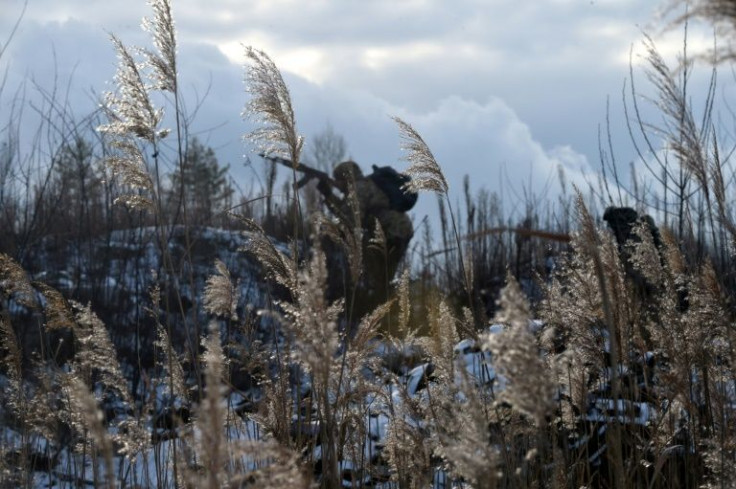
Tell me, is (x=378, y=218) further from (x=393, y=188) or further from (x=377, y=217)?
(x=393, y=188)

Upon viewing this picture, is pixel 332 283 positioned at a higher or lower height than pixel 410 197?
lower

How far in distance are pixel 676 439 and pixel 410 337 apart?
1261 mm

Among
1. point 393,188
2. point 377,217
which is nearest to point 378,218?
point 377,217

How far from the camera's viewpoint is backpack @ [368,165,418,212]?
12.1 m

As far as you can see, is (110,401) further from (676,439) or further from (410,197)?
(676,439)

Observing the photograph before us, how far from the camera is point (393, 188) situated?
12164 mm

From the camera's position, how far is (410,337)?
393 cm

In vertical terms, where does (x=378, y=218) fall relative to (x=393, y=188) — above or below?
below

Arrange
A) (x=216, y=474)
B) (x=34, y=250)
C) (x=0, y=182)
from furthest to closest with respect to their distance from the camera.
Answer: (x=34, y=250) → (x=0, y=182) → (x=216, y=474)

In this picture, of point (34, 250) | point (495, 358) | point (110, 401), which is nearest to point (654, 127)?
point (495, 358)

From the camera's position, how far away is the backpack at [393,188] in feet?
39.7

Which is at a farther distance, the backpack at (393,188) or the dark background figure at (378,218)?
the backpack at (393,188)

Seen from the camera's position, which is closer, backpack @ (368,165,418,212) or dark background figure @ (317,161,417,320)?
dark background figure @ (317,161,417,320)

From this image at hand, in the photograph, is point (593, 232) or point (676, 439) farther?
point (676, 439)
